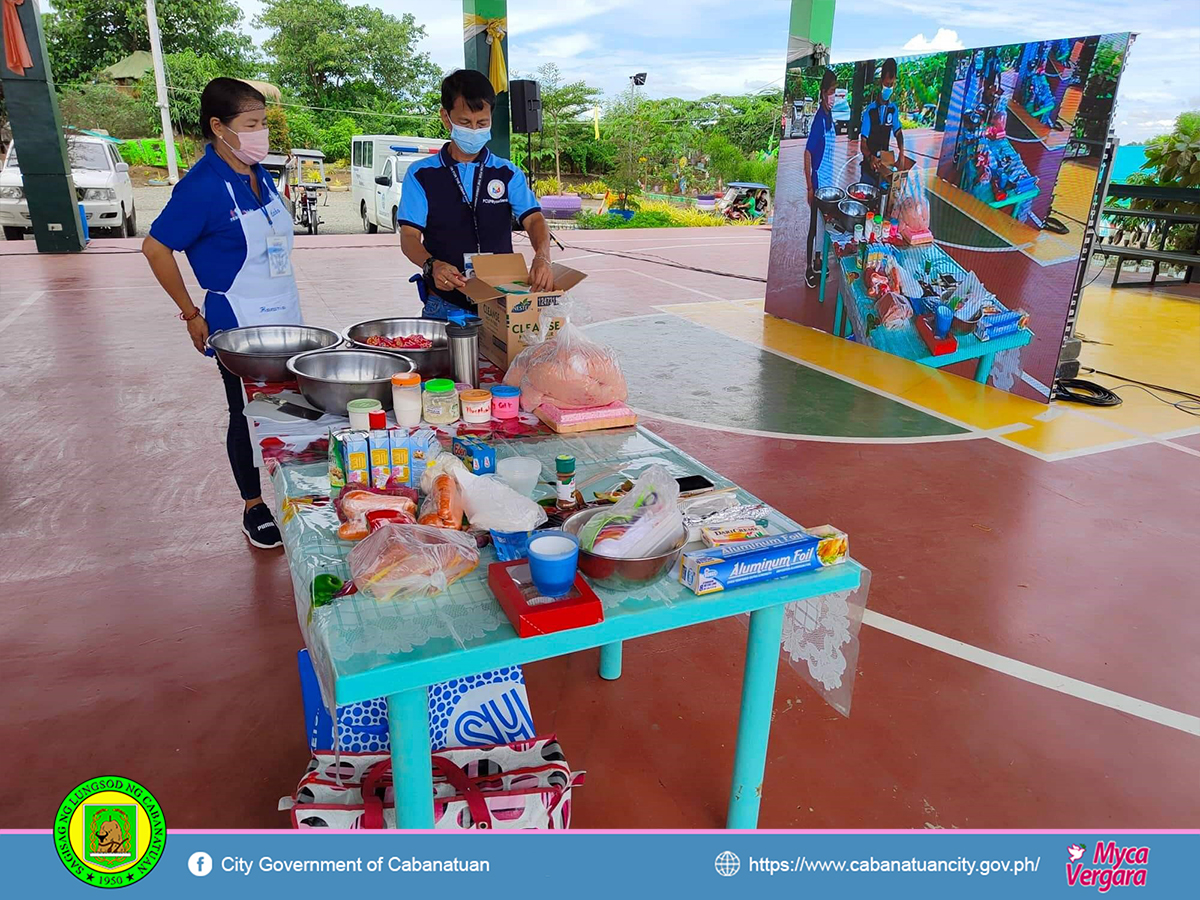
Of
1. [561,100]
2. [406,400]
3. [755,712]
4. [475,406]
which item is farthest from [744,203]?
[755,712]

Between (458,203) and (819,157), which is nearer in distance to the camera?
(458,203)

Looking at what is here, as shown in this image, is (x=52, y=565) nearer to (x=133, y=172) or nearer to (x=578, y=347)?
(x=578, y=347)

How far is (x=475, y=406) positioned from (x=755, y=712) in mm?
1085

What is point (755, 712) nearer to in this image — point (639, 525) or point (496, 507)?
point (639, 525)

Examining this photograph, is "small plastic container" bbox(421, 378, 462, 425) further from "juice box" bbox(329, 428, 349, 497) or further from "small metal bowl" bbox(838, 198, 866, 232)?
"small metal bowl" bbox(838, 198, 866, 232)

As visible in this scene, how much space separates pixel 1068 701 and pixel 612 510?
6.05ft

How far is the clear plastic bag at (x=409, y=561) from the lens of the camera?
4.70ft

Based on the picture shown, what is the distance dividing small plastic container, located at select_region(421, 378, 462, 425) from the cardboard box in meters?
0.46

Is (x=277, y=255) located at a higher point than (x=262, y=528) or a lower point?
higher

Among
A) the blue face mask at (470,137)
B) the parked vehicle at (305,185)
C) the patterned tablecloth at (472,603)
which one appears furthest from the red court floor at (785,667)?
the parked vehicle at (305,185)

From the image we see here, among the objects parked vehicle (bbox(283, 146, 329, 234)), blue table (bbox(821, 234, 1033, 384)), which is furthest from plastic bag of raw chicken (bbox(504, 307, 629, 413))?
parked vehicle (bbox(283, 146, 329, 234))

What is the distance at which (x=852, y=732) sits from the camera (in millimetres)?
2322
